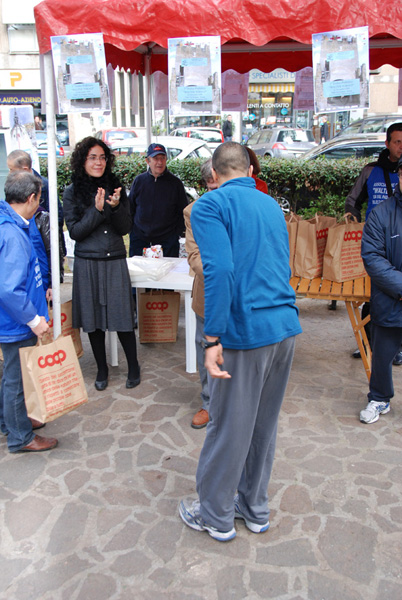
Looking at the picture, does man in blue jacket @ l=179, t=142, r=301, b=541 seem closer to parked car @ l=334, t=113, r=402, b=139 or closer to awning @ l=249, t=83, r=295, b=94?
parked car @ l=334, t=113, r=402, b=139

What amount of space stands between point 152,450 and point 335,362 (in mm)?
2038

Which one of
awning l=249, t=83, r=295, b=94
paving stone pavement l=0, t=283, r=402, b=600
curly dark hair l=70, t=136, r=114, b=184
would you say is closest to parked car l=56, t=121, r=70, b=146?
awning l=249, t=83, r=295, b=94

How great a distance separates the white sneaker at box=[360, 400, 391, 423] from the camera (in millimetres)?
3600

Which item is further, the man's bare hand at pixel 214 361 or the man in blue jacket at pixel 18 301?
the man in blue jacket at pixel 18 301

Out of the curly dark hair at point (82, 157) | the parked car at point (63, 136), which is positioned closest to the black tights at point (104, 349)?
the curly dark hair at point (82, 157)

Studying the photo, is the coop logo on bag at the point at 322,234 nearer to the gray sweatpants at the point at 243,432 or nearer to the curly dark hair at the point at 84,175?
the curly dark hair at the point at 84,175

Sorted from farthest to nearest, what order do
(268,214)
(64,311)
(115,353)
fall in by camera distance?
(115,353) → (64,311) → (268,214)

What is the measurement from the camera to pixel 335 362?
4.64 meters

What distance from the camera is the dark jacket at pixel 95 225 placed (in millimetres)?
3717

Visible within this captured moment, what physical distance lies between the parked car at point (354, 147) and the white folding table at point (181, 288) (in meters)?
8.31

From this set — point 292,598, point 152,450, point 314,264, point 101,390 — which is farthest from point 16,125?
point 292,598

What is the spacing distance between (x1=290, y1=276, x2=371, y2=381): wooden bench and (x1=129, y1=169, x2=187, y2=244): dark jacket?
1.61m

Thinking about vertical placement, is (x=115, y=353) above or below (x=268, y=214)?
below

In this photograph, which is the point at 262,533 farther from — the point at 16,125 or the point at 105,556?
the point at 16,125
